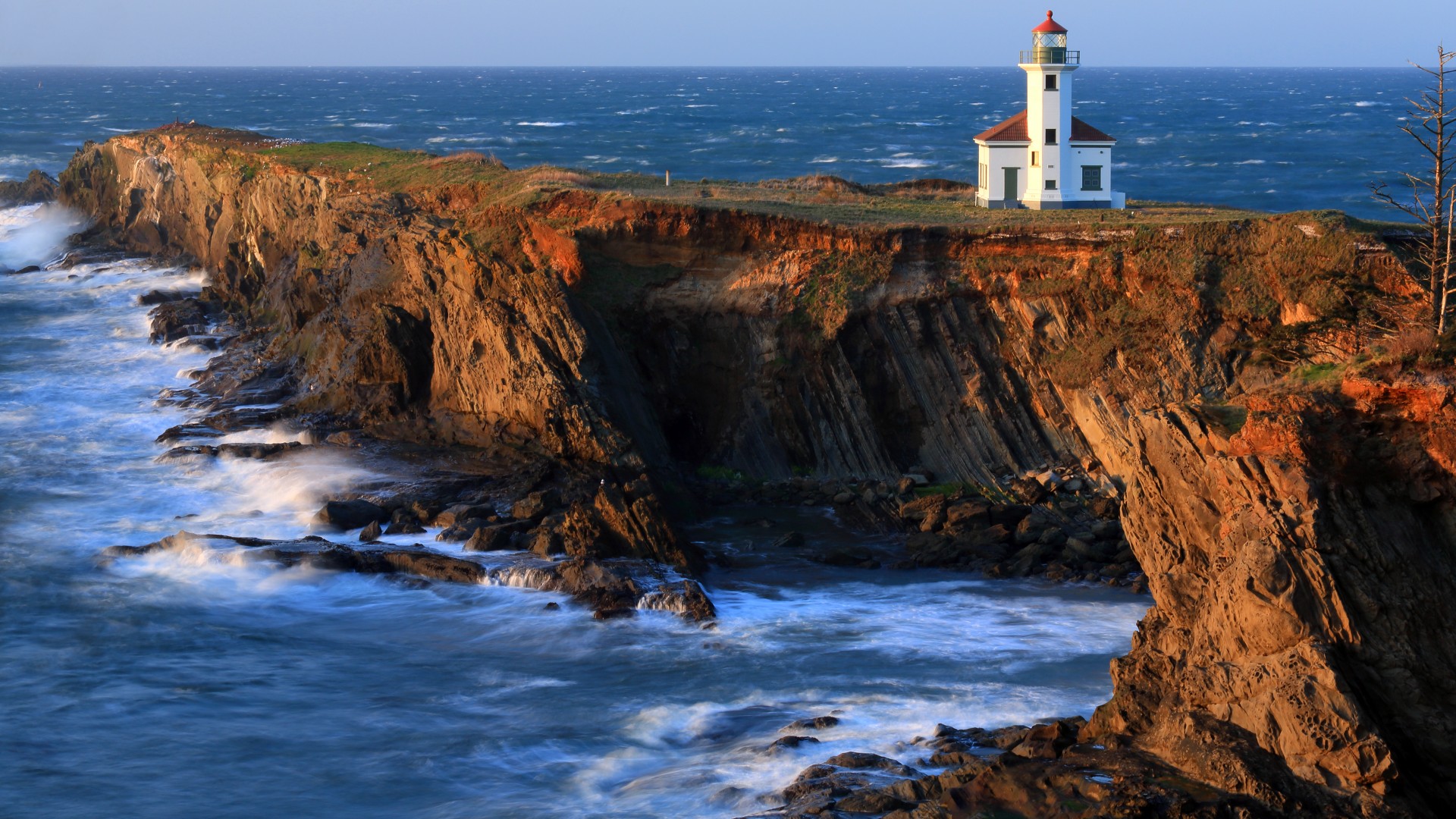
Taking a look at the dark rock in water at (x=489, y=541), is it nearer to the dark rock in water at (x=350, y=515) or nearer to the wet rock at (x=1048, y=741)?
the dark rock in water at (x=350, y=515)

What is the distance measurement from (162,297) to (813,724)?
126 ft

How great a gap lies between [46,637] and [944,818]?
15.3 meters

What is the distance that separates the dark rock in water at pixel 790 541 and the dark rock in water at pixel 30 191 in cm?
5705

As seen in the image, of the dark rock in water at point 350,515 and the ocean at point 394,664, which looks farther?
the dark rock in water at point 350,515

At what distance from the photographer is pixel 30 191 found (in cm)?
7238

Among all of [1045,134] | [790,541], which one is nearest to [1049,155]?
[1045,134]

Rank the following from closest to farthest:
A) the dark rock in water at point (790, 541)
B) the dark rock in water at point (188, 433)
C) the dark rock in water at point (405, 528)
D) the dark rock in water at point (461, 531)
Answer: the dark rock in water at point (461, 531) → the dark rock in water at point (790, 541) → the dark rock in water at point (405, 528) → the dark rock in water at point (188, 433)

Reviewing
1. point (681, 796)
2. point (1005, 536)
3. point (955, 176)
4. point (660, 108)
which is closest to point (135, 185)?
point (955, 176)

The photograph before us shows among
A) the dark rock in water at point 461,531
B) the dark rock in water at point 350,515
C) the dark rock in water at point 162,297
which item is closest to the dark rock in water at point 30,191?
the dark rock in water at point 162,297

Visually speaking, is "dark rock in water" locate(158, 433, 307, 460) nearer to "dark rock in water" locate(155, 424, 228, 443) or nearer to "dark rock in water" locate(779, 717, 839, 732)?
"dark rock in water" locate(155, 424, 228, 443)

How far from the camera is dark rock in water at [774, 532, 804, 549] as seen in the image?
27.0 meters

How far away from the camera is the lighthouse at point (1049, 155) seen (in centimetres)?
3953

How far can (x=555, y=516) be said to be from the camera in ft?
88.9

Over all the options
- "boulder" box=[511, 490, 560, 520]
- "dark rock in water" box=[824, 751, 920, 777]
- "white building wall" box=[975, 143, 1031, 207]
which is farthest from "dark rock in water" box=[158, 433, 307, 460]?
"white building wall" box=[975, 143, 1031, 207]
